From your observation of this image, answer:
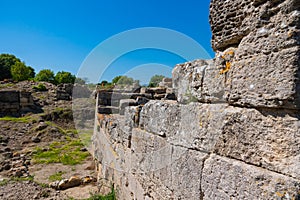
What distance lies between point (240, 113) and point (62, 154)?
8.45 metres

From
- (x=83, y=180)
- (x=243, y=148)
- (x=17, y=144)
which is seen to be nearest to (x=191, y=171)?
(x=243, y=148)

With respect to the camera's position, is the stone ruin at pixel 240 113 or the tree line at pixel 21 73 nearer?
the stone ruin at pixel 240 113

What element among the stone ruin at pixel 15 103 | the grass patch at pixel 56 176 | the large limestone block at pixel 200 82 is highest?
the large limestone block at pixel 200 82

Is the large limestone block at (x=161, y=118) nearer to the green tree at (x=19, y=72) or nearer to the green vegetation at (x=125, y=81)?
the green vegetation at (x=125, y=81)

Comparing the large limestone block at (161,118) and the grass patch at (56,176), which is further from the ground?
the large limestone block at (161,118)

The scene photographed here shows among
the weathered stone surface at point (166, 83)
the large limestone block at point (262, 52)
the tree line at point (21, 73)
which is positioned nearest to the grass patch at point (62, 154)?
the weathered stone surface at point (166, 83)

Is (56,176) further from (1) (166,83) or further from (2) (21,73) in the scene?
(2) (21,73)

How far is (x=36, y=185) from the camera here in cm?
594

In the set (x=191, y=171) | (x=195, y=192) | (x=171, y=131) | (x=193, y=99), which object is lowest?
(x=195, y=192)

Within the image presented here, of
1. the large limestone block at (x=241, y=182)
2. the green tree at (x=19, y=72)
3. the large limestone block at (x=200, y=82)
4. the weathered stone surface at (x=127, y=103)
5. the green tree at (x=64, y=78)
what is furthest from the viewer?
the green tree at (x=64, y=78)

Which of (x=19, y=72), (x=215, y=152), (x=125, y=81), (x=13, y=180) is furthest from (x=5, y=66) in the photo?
(x=215, y=152)

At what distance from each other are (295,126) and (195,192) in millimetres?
1014

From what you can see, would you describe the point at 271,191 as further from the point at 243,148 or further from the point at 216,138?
the point at 216,138

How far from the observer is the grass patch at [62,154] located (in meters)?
8.16
